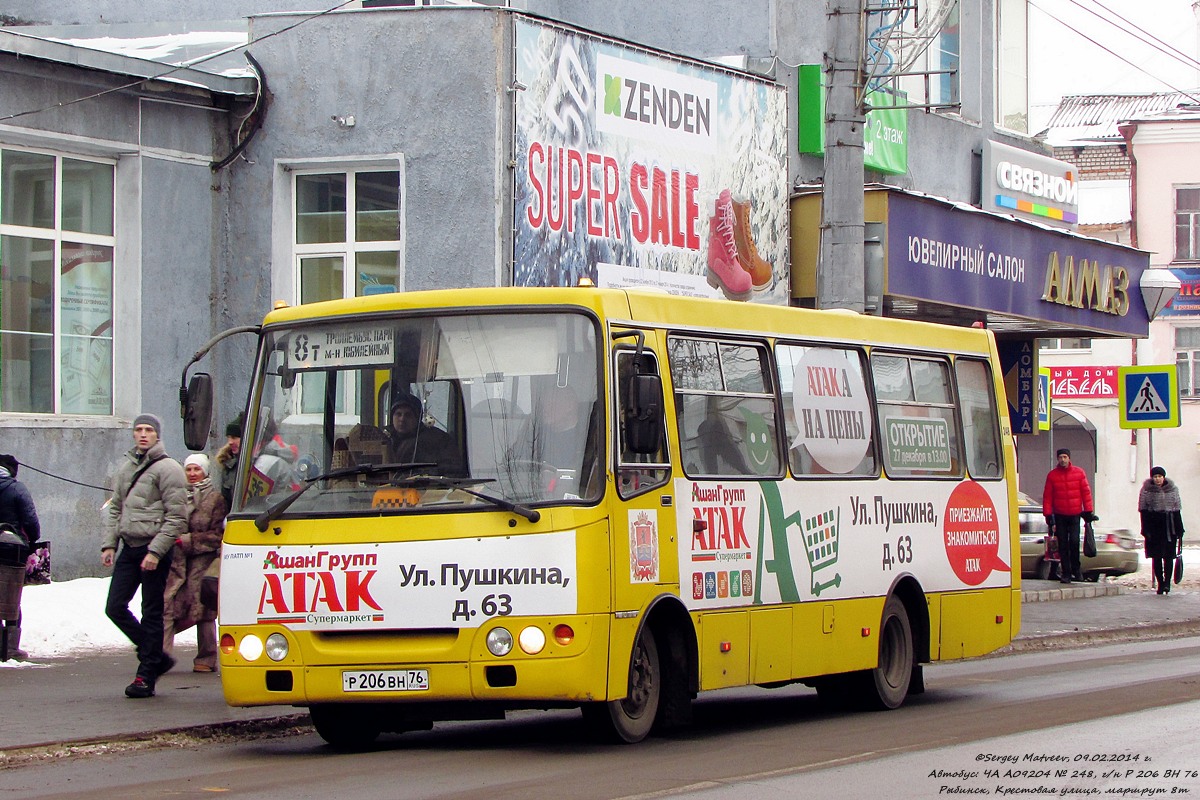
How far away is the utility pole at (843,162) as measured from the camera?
17.0m

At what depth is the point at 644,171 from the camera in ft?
67.9

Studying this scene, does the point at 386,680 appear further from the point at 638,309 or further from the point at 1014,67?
the point at 1014,67

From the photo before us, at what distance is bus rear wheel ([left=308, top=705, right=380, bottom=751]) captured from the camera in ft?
35.9

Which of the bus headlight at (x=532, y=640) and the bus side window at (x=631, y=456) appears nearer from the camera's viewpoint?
the bus headlight at (x=532, y=640)

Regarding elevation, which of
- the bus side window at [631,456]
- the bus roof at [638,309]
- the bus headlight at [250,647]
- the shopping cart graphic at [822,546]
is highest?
the bus roof at [638,309]

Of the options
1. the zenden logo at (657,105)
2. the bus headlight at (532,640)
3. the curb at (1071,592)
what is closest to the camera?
the bus headlight at (532,640)

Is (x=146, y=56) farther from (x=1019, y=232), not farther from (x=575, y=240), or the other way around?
(x=1019, y=232)

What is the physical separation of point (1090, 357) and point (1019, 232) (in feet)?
88.2

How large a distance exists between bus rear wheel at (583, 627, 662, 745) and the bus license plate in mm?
962

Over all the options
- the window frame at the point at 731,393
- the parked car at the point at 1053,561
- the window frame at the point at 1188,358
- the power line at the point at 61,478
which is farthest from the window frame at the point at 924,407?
the window frame at the point at 1188,358

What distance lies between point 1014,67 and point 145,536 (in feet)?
72.1

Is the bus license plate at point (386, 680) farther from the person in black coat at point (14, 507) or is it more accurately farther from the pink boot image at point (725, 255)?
the pink boot image at point (725, 255)

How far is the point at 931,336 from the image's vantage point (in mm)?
14359

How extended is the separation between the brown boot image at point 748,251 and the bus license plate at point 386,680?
1285 centimetres
